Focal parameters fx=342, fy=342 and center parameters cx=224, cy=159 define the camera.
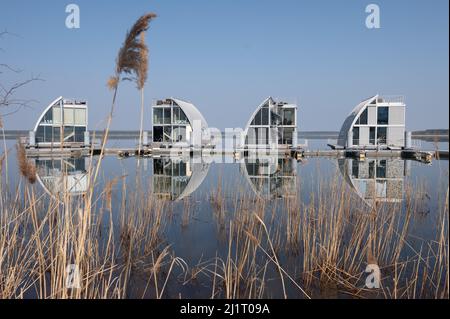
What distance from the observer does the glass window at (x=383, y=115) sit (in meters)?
26.4

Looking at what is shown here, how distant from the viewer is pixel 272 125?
1037 inches

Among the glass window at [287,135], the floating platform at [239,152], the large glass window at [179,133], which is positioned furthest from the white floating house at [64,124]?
the glass window at [287,135]

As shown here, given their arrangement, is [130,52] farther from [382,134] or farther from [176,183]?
[382,134]

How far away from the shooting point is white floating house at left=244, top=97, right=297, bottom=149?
26172 mm

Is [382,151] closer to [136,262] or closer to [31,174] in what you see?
[136,262]

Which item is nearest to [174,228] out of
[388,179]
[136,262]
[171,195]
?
[136,262]

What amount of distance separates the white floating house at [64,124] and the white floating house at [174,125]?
5.58 metres

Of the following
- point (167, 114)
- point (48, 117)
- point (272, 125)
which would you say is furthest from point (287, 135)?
point (48, 117)

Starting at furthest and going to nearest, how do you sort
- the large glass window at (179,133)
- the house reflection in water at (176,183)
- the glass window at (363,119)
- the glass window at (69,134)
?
the large glass window at (179,133), the glass window at (69,134), the glass window at (363,119), the house reflection in water at (176,183)

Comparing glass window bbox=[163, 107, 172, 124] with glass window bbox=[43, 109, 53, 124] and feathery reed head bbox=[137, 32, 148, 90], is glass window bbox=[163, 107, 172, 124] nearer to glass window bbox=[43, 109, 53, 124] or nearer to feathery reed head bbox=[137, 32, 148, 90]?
glass window bbox=[43, 109, 53, 124]

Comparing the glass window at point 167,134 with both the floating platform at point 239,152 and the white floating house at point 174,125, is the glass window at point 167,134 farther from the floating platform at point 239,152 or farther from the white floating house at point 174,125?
the floating platform at point 239,152

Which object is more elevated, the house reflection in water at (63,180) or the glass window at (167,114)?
the glass window at (167,114)

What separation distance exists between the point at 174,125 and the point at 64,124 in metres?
8.14

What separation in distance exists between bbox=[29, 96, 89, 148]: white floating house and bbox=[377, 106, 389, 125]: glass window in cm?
2265
